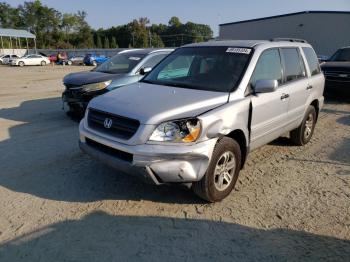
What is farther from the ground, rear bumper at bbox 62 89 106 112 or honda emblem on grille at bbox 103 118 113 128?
honda emblem on grille at bbox 103 118 113 128

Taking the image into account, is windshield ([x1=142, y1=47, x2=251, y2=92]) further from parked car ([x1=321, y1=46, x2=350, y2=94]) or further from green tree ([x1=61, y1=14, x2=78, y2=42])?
green tree ([x1=61, y1=14, x2=78, y2=42])

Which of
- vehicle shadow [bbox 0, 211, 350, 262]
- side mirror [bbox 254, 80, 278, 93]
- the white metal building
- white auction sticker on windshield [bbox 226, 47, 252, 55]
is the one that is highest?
the white metal building

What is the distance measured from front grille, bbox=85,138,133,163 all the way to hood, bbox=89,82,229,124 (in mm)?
409

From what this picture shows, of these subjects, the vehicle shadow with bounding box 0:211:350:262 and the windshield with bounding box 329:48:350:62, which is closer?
the vehicle shadow with bounding box 0:211:350:262

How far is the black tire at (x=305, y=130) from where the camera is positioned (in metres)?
6.22

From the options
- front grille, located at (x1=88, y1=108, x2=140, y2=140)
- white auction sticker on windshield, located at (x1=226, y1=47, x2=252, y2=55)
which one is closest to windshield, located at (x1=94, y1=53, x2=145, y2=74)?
white auction sticker on windshield, located at (x1=226, y1=47, x2=252, y2=55)

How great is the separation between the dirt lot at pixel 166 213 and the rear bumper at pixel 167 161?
1.59ft

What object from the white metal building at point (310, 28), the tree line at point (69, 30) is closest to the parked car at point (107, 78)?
the white metal building at point (310, 28)

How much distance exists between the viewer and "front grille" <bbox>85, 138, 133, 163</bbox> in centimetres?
381

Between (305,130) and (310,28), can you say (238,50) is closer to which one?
(305,130)

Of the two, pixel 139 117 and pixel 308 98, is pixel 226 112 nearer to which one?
pixel 139 117

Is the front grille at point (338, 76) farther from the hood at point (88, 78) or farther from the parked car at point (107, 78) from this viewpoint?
the hood at point (88, 78)

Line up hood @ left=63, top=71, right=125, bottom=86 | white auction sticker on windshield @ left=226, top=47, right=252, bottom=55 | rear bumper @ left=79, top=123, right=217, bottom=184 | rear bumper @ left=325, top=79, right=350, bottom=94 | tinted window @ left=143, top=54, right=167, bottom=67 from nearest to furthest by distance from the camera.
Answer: rear bumper @ left=79, top=123, right=217, bottom=184, white auction sticker on windshield @ left=226, top=47, right=252, bottom=55, hood @ left=63, top=71, right=125, bottom=86, tinted window @ left=143, top=54, right=167, bottom=67, rear bumper @ left=325, top=79, right=350, bottom=94

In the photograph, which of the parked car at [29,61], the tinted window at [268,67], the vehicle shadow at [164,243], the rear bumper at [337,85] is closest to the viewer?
the vehicle shadow at [164,243]
